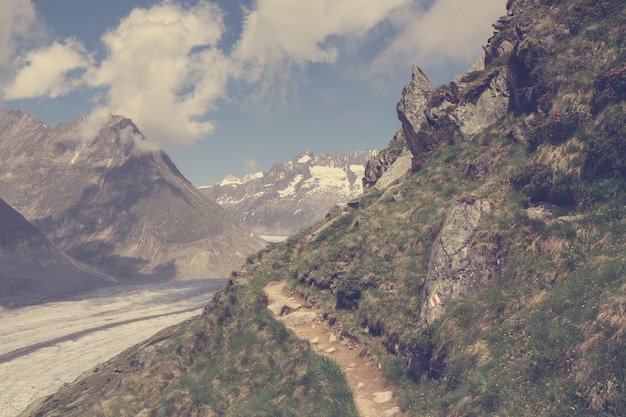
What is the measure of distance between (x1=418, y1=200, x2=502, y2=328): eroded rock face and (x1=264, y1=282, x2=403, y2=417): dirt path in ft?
12.9

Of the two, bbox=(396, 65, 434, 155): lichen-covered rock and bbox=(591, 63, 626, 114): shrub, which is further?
bbox=(396, 65, 434, 155): lichen-covered rock

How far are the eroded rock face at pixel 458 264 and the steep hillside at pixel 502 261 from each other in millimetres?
76

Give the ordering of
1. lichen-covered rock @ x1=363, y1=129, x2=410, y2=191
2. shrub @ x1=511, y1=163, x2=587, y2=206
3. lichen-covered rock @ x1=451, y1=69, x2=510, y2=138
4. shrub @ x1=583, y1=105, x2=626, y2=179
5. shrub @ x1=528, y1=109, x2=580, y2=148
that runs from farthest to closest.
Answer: lichen-covered rock @ x1=363, y1=129, x2=410, y2=191 < lichen-covered rock @ x1=451, y1=69, x2=510, y2=138 < shrub @ x1=528, y1=109, x2=580, y2=148 < shrub @ x1=511, y1=163, x2=587, y2=206 < shrub @ x1=583, y1=105, x2=626, y2=179

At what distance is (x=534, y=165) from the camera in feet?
83.3

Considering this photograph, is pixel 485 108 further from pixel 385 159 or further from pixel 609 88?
pixel 385 159

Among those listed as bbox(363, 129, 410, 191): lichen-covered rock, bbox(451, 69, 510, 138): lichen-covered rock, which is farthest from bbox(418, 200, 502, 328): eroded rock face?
bbox(363, 129, 410, 191): lichen-covered rock

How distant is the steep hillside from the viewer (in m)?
15.2

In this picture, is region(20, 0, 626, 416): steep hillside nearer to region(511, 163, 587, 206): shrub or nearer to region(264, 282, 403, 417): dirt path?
region(511, 163, 587, 206): shrub

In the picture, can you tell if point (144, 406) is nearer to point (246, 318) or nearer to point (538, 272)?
point (246, 318)

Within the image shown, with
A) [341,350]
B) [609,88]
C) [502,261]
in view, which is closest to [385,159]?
[609,88]

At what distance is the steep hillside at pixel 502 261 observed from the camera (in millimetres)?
15156

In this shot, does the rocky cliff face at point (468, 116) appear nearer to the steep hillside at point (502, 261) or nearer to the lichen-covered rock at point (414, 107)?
the lichen-covered rock at point (414, 107)

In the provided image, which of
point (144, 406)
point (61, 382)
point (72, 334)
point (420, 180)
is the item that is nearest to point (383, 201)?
point (420, 180)

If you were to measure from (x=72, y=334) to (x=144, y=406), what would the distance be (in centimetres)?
16503
